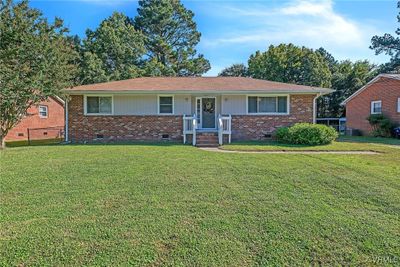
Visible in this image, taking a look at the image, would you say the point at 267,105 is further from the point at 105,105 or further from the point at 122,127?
the point at 105,105

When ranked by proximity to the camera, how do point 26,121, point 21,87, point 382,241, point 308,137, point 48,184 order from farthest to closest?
1. point 26,121
2. point 308,137
3. point 21,87
4. point 48,184
5. point 382,241

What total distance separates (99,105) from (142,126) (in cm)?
247

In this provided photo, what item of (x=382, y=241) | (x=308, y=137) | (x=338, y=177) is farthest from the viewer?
(x=308, y=137)

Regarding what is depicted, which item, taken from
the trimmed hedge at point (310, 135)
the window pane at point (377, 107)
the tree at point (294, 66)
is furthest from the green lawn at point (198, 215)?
the tree at point (294, 66)

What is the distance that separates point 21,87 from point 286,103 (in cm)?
1175

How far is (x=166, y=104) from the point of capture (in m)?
14.1

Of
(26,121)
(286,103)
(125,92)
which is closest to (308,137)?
(286,103)

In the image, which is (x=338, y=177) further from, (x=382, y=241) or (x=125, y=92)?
(x=125, y=92)

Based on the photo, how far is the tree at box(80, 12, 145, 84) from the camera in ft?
81.8

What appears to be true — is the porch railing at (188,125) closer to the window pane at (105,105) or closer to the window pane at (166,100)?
the window pane at (166,100)

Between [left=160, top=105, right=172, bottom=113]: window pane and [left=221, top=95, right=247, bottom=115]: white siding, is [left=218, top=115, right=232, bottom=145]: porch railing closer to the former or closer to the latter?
[left=221, top=95, right=247, bottom=115]: white siding

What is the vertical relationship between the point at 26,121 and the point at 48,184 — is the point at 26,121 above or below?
above

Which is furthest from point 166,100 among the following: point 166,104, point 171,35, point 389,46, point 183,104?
point 389,46

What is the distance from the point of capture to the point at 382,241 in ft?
11.1
